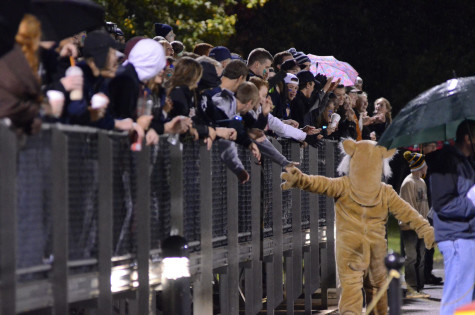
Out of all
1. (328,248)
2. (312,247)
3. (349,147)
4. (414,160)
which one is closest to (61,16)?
(349,147)

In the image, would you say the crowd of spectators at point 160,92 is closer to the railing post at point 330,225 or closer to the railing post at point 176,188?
the railing post at point 176,188


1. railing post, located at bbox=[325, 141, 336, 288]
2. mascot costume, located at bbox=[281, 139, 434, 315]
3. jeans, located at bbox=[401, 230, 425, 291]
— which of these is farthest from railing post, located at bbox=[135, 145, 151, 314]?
jeans, located at bbox=[401, 230, 425, 291]

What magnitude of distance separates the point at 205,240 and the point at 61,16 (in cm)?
240

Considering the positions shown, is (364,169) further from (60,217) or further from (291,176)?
(60,217)

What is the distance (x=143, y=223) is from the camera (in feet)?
34.5

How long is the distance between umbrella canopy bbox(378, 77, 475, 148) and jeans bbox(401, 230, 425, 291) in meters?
7.09

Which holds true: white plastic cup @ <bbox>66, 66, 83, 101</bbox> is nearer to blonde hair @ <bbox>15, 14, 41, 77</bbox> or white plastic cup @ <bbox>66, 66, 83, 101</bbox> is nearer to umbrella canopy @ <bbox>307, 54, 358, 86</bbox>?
blonde hair @ <bbox>15, 14, 41, 77</bbox>

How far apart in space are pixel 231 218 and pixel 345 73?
296 inches

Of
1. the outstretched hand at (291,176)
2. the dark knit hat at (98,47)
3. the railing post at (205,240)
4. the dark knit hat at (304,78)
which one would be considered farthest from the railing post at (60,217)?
the dark knit hat at (304,78)

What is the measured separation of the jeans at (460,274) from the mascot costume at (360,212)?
1348 mm

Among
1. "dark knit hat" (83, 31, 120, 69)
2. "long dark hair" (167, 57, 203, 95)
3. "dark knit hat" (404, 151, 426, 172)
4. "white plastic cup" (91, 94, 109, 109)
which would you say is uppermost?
"dark knit hat" (404, 151, 426, 172)

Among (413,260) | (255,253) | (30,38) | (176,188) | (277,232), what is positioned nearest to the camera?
(30,38)

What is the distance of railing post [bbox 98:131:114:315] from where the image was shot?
962 centimetres

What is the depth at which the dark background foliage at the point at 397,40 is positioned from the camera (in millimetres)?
44625
